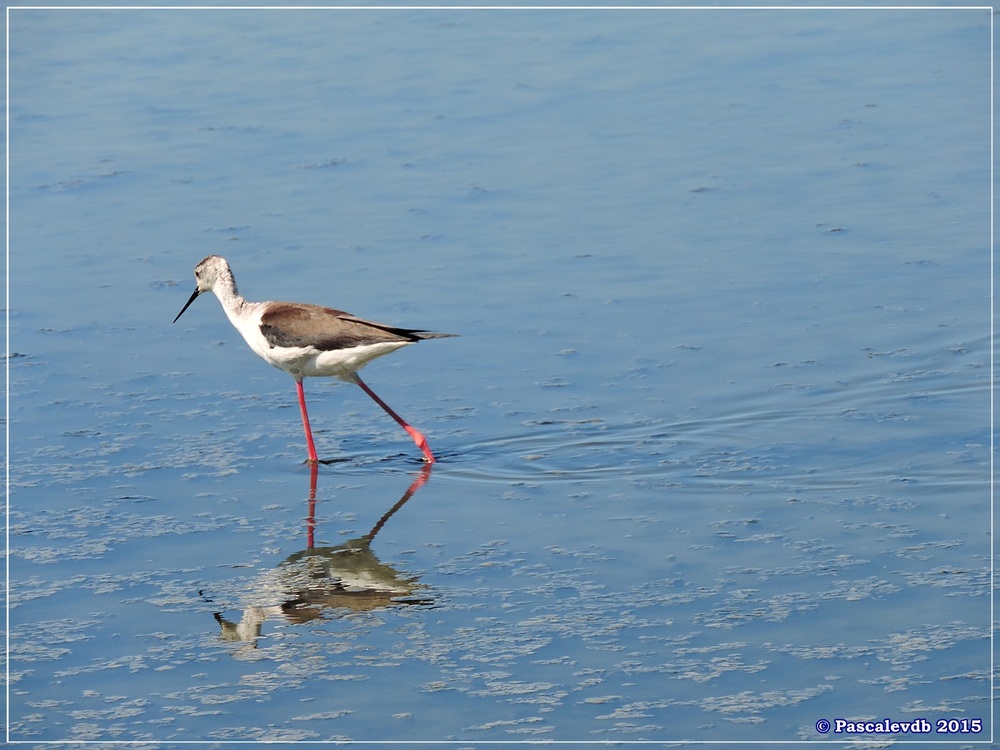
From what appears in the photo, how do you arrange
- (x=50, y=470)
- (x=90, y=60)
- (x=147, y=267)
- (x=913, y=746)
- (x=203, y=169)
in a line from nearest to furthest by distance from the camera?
1. (x=913, y=746)
2. (x=50, y=470)
3. (x=147, y=267)
4. (x=203, y=169)
5. (x=90, y=60)

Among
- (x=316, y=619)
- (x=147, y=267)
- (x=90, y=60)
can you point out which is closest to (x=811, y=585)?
(x=316, y=619)

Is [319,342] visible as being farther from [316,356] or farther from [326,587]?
[326,587]

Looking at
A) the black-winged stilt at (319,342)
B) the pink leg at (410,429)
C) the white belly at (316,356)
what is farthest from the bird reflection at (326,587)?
the white belly at (316,356)

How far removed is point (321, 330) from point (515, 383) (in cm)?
130

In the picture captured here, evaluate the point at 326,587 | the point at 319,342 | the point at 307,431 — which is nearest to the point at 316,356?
the point at 319,342

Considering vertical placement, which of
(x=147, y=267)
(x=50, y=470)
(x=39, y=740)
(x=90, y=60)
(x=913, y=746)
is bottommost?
(x=913, y=746)

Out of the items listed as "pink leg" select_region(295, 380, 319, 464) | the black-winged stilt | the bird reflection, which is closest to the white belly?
the black-winged stilt

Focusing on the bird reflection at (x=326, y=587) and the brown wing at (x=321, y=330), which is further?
the brown wing at (x=321, y=330)

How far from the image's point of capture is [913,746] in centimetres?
561

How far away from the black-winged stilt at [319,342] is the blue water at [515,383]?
0.96 feet

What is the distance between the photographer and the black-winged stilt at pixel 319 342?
356 inches

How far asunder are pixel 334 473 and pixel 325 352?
807 millimetres

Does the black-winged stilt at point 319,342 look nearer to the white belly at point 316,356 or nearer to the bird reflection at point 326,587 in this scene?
the white belly at point 316,356

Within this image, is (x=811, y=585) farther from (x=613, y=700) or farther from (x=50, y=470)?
(x=50, y=470)
